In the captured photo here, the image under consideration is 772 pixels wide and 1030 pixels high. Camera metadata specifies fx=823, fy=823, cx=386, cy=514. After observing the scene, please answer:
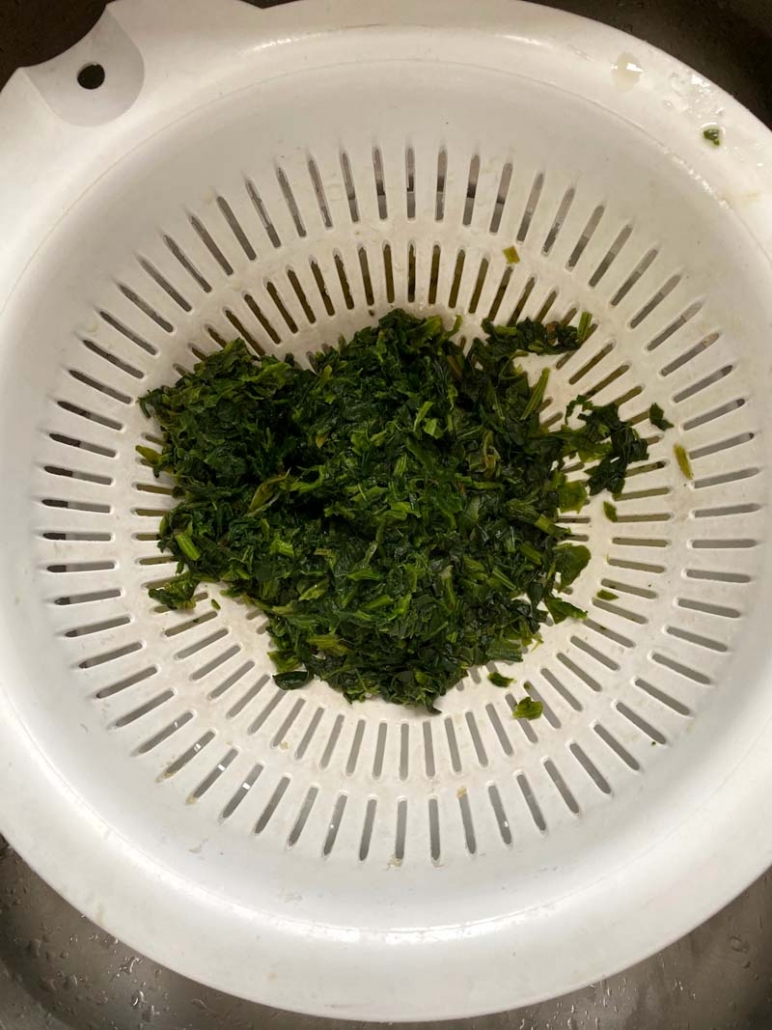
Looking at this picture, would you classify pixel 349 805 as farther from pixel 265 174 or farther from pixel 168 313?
pixel 265 174

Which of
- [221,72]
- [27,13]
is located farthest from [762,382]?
[27,13]

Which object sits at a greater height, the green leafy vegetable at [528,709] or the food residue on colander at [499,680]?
the food residue on colander at [499,680]

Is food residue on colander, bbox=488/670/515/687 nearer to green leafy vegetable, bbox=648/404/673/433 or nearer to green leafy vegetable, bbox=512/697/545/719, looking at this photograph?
green leafy vegetable, bbox=512/697/545/719

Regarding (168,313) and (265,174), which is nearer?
(265,174)

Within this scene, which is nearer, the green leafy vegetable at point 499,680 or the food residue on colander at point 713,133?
the food residue on colander at point 713,133

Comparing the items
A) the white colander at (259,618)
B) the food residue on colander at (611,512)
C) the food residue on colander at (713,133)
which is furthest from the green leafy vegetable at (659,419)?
the food residue on colander at (713,133)

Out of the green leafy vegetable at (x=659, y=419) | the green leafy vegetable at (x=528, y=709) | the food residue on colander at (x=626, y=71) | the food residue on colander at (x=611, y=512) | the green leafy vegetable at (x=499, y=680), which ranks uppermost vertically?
the food residue on colander at (x=626, y=71)

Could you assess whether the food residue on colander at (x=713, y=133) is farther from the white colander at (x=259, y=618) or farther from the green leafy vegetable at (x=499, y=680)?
the green leafy vegetable at (x=499, y=680)
